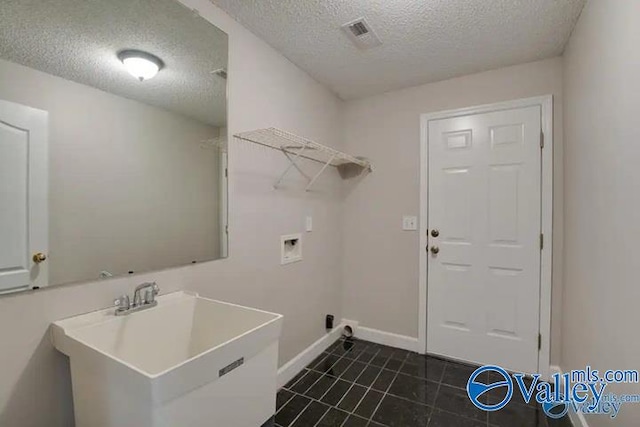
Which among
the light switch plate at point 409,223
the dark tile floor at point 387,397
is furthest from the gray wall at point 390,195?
the dark tile floor at point 387,397

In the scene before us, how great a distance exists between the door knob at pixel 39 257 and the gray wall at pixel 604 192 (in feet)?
6.76

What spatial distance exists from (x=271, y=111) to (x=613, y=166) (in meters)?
1.81

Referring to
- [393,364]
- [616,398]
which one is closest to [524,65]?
[616,398]

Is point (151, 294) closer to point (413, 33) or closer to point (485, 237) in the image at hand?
point (413, 33)

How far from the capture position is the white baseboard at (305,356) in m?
2.06

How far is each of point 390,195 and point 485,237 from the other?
0.84 m

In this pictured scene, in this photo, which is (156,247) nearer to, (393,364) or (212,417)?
(212,417)

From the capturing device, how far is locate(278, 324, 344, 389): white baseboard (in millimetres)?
2062

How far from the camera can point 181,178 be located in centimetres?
149

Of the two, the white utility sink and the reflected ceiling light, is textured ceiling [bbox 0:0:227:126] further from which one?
the white utility sink

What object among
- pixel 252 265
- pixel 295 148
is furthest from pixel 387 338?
pixel 295 148

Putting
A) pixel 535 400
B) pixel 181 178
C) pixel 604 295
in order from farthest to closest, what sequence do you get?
pixel 535 400, pixel 181 178, pixel 604 295

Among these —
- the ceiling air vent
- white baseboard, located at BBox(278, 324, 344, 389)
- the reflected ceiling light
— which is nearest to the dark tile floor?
white baseboard, located at BBox(278, 324, 344, 389)

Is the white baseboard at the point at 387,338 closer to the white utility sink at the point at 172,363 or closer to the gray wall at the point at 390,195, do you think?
the gray wall at the point at 390,195
